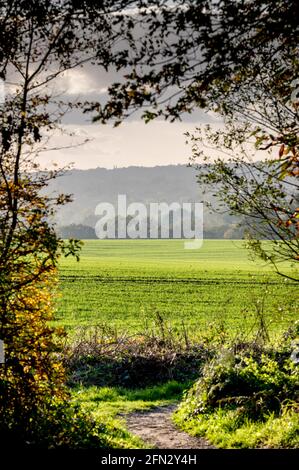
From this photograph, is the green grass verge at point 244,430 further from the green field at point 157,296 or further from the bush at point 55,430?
the green field at point 157,296

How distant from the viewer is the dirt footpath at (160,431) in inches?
329

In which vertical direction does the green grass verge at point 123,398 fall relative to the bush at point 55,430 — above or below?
below

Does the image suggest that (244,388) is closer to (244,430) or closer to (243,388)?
(243,388)

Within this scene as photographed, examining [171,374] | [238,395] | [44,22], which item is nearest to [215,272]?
[171,374]

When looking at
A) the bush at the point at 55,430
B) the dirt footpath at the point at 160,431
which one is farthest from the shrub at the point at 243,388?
the bush at the point at 55,430

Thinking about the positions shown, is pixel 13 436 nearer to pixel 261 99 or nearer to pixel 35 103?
pixel 35 103

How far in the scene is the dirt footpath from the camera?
8.36 meters

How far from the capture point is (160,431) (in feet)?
30.7

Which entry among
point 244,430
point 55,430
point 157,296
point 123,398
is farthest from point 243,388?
point 157,296

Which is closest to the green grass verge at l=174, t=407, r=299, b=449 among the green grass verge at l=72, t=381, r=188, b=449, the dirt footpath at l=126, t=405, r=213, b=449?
the dirt footpath at l=126, t=405, r=213, b=449

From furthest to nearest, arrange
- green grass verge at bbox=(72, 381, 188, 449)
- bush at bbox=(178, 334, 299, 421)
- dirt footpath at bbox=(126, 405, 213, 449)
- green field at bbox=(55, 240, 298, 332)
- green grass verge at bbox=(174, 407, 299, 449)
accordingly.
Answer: green field at bbox=(55, 240, 298, 332) → green grass verge at bbox=(72, 381, 188, 449) → bush at bbox=(178, 334, 299, 421) → dirt footpath at bbox=(126, 405, 213, 449) → green grass verge at bbox=(174, 407, 299, 449)

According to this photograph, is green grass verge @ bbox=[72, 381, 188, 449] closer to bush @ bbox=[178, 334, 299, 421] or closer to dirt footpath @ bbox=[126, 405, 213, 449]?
dirt footpath @ bbox=[126, 405, 213, 449]

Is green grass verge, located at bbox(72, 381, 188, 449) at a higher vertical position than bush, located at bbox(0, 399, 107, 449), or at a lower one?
lower

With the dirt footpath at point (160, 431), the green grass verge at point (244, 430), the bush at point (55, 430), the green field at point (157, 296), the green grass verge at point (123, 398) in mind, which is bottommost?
the green field at point (157, 296)
